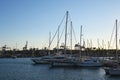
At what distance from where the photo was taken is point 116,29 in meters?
70.6

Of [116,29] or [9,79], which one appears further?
[116,29]

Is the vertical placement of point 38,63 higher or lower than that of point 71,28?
lower

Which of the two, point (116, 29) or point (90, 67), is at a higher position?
point (116, 29)

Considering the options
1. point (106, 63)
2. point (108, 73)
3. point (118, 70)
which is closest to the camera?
point (118, 70)

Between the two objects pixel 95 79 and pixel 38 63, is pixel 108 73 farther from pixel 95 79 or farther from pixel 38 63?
pixel 38 63

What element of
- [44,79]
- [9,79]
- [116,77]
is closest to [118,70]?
[116,77]

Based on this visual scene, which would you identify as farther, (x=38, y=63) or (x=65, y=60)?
(x=38, y=63)

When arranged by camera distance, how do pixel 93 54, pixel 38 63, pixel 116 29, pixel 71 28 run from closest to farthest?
1. pixel 116 29
2. pixel 71 28
3. pixel 38 63
4. pixel 93 54

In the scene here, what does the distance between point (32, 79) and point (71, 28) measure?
37604mm

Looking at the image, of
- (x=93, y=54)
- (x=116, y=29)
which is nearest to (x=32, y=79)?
(x=116, y=29)

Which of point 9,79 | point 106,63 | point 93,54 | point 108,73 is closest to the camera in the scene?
point 9,79

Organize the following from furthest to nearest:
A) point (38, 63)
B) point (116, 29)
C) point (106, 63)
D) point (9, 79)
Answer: point (38, 63)
point (106, 63)
point (116, 29)
point (9, 79)

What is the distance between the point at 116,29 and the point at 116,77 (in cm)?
2282

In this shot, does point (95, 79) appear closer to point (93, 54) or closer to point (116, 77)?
point (116, 77)
